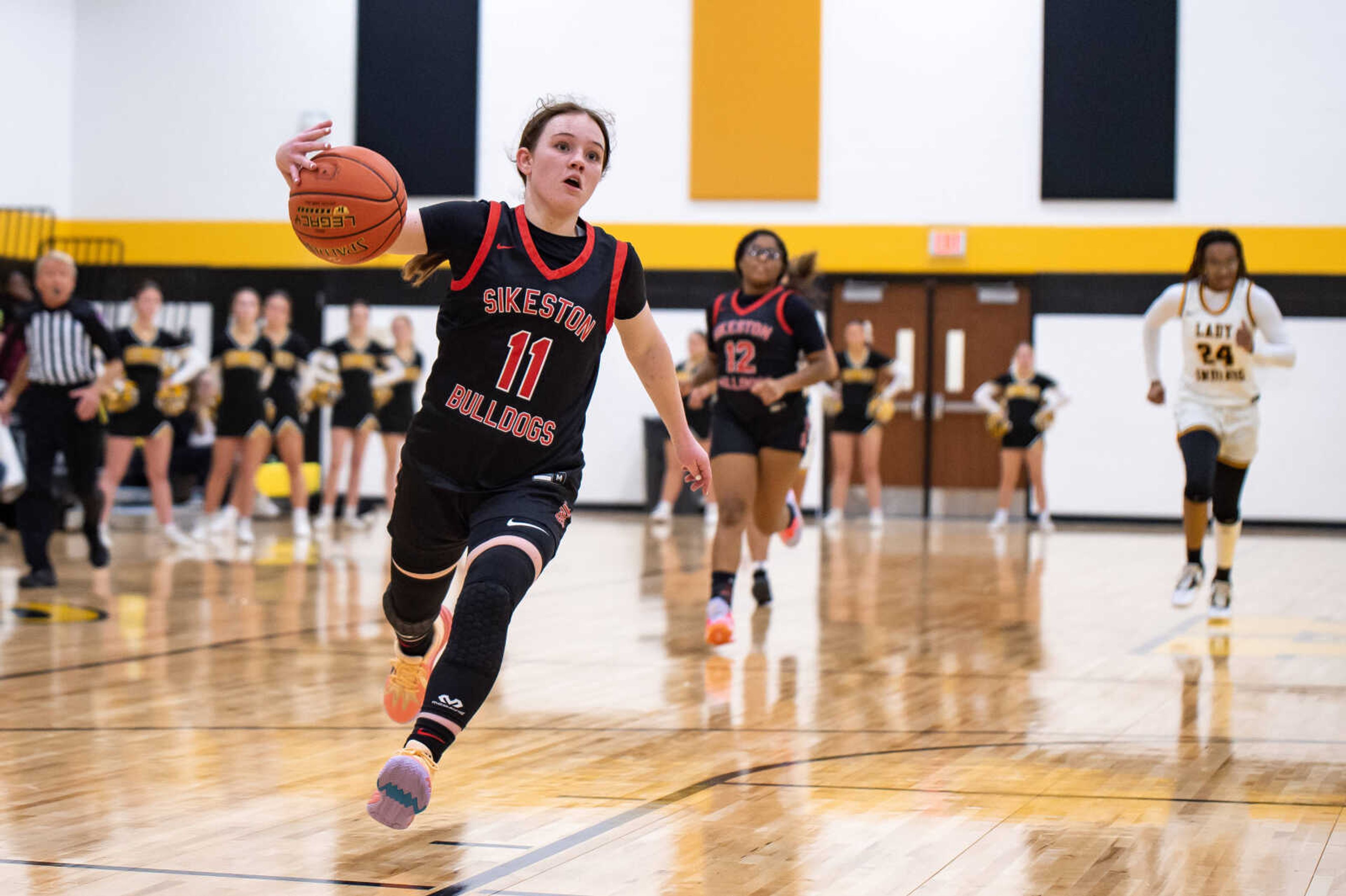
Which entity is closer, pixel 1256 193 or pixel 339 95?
pixel 1256 193

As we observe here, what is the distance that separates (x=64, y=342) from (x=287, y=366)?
3944 millimetres

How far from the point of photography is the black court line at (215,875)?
2930mm

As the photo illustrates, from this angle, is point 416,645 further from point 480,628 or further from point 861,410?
point 861,410

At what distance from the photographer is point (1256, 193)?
16578 millimetres

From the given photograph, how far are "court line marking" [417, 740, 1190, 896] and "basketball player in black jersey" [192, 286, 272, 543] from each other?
845 cm

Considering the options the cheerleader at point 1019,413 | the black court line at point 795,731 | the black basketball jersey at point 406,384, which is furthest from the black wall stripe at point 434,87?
the black court line at point 795,731

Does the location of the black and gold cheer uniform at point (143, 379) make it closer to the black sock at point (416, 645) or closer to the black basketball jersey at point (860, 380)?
the black basketball jersey at point (860, 380)

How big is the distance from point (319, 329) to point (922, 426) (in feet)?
22.8

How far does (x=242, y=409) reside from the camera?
11.9 meters

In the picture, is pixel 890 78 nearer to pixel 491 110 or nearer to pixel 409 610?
pixel 491 110

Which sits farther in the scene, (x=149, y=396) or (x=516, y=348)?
(x=149, y=396)

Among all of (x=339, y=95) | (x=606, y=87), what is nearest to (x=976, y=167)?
(x=606, y=87)

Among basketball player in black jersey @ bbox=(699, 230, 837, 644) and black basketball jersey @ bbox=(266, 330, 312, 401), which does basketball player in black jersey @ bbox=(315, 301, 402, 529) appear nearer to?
black basketball jersey @ bbox=(266, 330, 312, 401)

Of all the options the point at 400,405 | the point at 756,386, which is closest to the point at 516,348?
the point at 756,386
